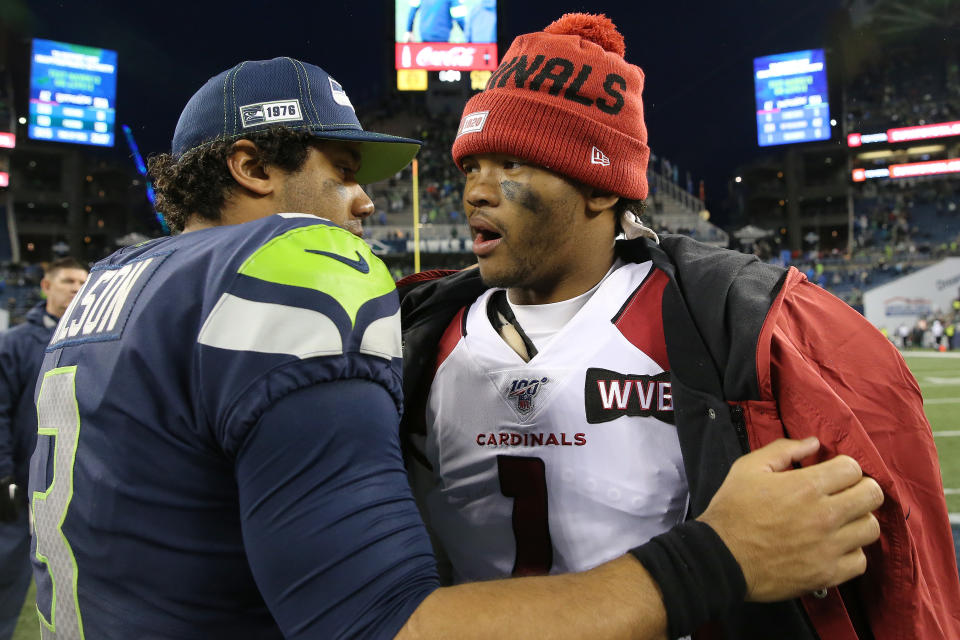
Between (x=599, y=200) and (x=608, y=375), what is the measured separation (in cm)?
51

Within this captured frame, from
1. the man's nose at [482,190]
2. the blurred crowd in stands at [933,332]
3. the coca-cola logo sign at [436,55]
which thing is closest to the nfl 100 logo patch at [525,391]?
the man's nose at [482,190]

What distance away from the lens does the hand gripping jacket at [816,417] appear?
109cm

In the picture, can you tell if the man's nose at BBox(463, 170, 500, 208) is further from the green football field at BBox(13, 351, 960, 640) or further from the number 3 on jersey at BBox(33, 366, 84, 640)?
the green football field at BBox(13, 351, 960, 640)

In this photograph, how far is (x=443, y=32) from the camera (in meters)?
20.6

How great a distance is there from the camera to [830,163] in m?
34.1

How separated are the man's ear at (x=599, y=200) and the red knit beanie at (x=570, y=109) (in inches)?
1.4

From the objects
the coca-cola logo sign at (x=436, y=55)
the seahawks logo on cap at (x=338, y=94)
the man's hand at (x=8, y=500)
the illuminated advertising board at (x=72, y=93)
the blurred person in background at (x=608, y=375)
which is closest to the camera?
the blurred person in background at (x=608, y=375)

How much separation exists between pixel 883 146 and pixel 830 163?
4.51 metres

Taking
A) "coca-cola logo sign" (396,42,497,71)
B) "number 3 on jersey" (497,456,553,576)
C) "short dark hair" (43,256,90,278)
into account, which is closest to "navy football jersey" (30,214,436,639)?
"number 3 on jersey" (497,456,553,576)

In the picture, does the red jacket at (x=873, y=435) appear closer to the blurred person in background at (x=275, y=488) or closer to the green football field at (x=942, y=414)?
the blurred person in background at (x=275, y=488)

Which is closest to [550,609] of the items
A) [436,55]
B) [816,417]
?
[816,417]

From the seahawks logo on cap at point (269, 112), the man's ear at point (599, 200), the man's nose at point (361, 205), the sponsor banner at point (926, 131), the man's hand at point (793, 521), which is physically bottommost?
the man's hand at point (793, 521)

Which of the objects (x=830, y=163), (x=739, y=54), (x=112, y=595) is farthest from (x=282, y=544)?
(x=739, y=54)

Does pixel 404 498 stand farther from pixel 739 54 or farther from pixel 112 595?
pixel 739 54
